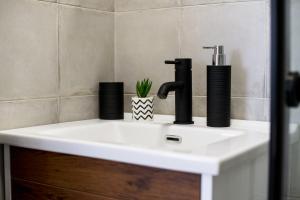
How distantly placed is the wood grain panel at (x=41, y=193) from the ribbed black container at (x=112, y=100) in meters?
0.36

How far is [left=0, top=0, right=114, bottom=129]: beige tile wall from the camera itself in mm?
1072

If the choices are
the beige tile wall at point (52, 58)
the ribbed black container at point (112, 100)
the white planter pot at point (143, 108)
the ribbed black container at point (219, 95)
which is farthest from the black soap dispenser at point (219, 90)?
the beige tile wall at point (52, 58)

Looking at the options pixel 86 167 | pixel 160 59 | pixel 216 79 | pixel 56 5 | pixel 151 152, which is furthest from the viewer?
pixel 160 59

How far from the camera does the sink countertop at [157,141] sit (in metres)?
0.74

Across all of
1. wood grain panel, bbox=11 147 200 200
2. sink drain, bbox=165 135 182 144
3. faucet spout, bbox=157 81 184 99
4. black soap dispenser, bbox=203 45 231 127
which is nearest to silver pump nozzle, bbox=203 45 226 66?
black soap dispenser, bbox=203 45 231 127

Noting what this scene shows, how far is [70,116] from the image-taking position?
4.12ft

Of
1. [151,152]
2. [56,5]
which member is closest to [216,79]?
[151,152]

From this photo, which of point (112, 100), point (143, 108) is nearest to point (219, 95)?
point (143, 108)

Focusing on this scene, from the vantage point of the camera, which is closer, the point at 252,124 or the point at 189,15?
the point at 252,124

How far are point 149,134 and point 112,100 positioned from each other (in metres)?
0.19

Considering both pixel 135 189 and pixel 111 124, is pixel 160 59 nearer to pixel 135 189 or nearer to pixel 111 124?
pixel 111 124

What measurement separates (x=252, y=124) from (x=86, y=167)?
0.49 meters

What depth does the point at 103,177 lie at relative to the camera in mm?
863

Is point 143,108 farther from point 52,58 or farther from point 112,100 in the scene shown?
point 52,58
